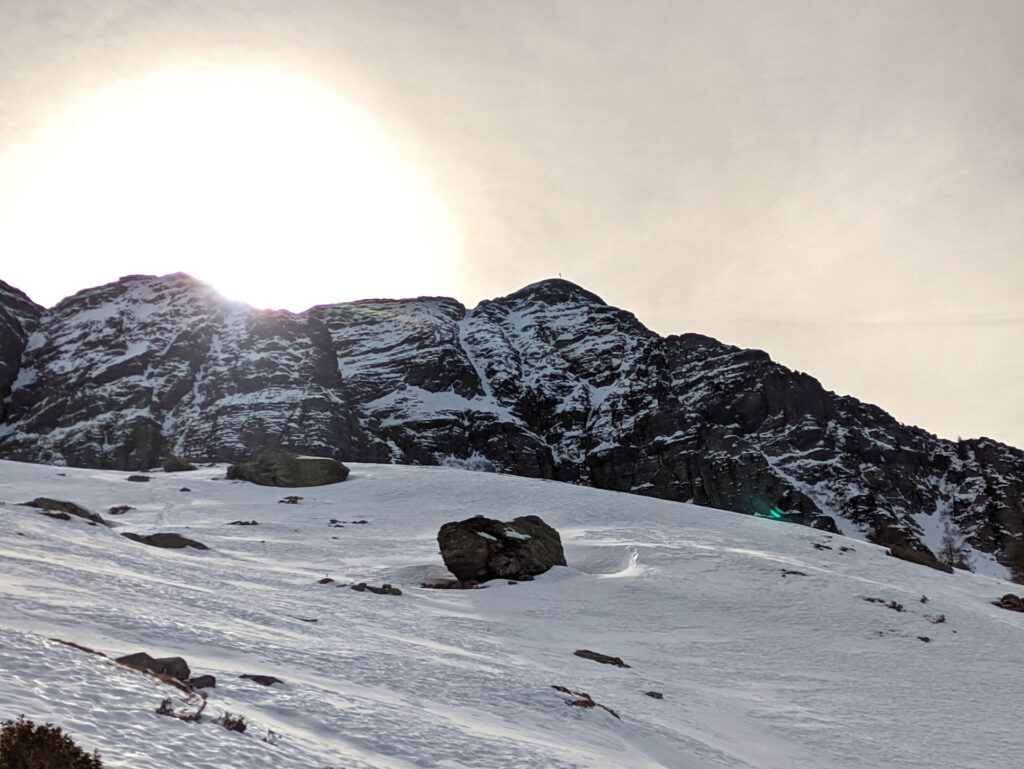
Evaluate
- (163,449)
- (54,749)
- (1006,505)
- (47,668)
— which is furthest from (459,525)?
(1006,505)

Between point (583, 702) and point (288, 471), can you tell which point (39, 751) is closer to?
point (583, 702)

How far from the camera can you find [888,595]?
28.6 meters

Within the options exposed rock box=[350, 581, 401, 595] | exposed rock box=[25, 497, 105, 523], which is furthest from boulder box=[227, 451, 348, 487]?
exposed rock box=[350, 581, 401, 595]

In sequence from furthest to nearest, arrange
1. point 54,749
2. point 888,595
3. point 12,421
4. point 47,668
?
1. point 12,421
2. point 888,595
3. point 47,668
4. point 54,749

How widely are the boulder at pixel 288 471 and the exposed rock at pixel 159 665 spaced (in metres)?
47.3

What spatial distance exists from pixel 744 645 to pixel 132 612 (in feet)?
58.7

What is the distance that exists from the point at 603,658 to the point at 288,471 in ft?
141

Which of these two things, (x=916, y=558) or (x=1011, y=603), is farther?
(x=916, y=558)

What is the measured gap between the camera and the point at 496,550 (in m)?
31.0

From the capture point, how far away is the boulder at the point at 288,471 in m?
56.2

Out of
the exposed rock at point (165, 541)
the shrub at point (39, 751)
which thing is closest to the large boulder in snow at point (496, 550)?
the exposed rock at point (165, 541)

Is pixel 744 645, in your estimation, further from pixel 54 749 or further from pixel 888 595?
pixel 54 749

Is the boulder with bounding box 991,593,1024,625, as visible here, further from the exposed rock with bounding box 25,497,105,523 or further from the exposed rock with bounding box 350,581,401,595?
the exposed rock with bounding box 25,497,105,523

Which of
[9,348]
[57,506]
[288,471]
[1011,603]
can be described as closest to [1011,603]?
[1011,603]
